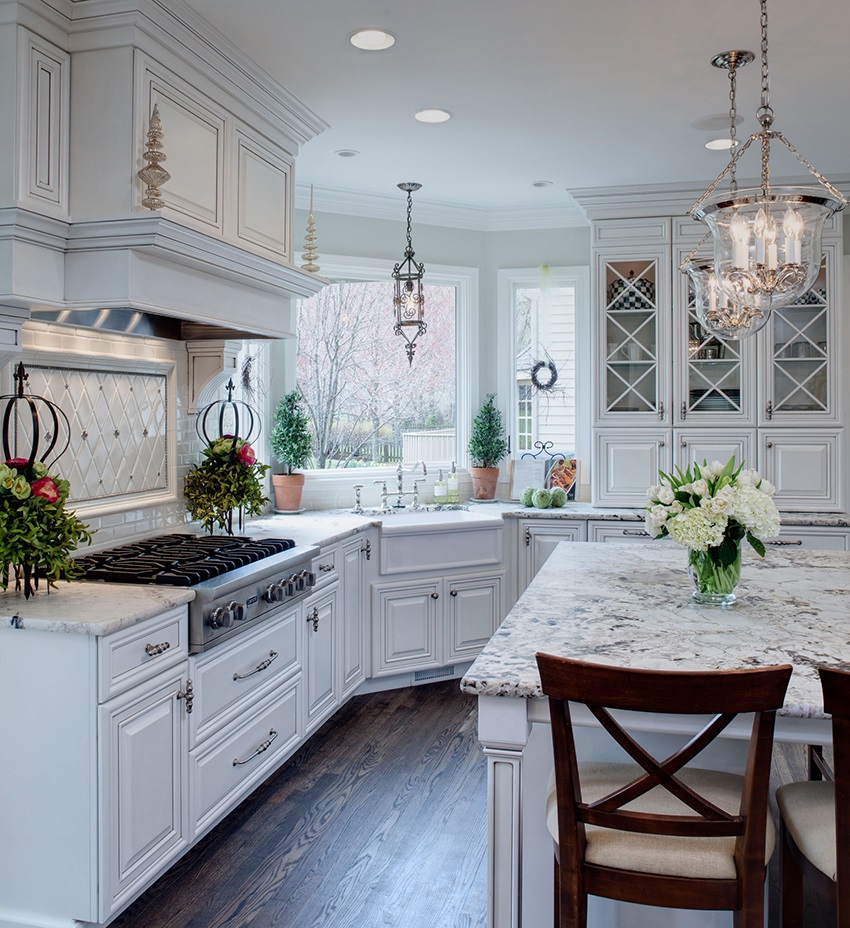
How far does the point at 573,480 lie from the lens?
5305 mm

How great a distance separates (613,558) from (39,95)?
2424 mm

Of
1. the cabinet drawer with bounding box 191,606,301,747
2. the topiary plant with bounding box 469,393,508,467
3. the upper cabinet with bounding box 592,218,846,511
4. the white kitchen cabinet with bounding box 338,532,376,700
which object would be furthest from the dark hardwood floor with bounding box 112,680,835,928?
the topiary plant with bounding box 469,393,508,467

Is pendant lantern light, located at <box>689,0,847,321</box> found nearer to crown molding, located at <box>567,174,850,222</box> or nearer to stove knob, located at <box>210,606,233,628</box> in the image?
stove knob, located at <box>210,606,233,628</box>

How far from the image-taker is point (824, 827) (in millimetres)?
1697

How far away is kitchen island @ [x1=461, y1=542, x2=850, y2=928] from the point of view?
5.64ft

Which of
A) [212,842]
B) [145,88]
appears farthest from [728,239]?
[212,842]

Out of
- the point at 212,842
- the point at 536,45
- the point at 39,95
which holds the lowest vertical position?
the point at 212,842

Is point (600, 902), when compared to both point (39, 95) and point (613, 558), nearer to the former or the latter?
point (613, 558)

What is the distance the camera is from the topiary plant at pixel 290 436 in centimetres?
456

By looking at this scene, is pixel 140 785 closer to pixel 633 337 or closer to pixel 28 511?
pixel 28 511

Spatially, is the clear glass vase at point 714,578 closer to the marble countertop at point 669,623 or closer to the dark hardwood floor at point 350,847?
the marble countertop at point 669,623

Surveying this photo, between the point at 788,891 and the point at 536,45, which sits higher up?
the point at 536,45

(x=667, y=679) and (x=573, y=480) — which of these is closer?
(x=667, y=679)

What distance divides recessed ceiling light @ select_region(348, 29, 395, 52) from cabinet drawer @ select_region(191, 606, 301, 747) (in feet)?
6.73
